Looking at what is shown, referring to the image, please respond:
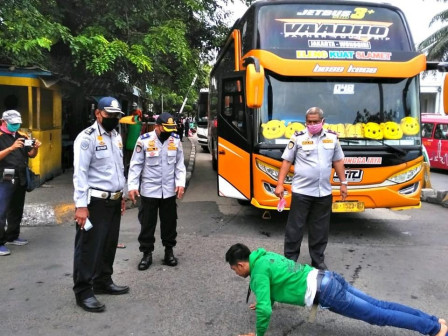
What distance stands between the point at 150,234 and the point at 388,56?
3954 mm

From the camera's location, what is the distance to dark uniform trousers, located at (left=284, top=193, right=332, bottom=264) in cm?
463

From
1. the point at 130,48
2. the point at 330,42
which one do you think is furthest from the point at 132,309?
the point at 130,48

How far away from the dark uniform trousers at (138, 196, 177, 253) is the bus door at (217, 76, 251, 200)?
5.31 feet

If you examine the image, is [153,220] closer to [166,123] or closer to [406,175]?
[166,123]

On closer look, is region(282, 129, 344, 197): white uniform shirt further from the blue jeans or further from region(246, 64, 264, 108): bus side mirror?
the blue jeans

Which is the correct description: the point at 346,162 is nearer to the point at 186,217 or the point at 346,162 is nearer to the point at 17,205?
the point at 186,217

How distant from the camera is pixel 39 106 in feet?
30.2

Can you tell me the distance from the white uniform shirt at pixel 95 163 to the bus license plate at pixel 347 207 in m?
3.04

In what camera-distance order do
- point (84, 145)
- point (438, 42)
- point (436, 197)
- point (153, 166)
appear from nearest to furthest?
point (84, 145) < point (153, 166) < point (436, 197) < point (438, 42)

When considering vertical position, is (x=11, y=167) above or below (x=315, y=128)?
below

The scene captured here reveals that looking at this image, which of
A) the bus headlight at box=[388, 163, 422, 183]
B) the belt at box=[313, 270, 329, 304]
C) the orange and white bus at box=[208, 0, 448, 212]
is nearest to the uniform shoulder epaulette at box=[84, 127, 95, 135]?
the belt at box=[313, 270, 329, 304]

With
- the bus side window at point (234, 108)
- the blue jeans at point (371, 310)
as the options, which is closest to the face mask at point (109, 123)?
the blue jeans at point (371, 310)

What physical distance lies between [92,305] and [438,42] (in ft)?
83.5

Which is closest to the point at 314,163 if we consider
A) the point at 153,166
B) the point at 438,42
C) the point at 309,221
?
the point at 309,221
